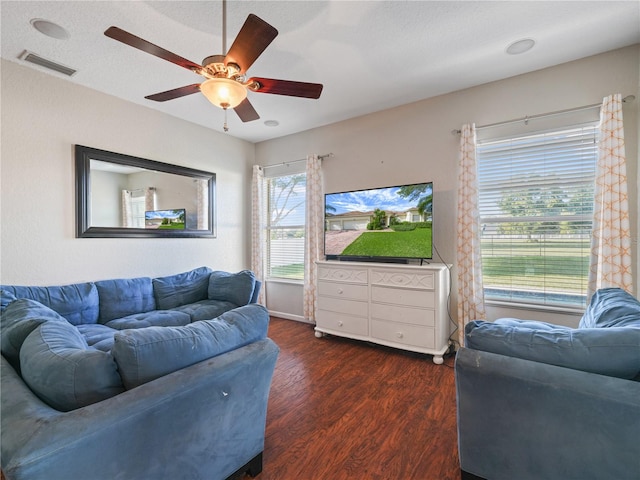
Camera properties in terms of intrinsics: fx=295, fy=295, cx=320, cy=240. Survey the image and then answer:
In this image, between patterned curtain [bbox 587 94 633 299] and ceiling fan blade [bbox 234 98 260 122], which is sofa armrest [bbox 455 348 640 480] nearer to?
patterned curtain [bbox 587 94 633 299]

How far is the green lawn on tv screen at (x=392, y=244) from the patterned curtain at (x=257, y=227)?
1.56m

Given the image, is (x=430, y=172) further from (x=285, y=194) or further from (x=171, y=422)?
(x=171, y=422)

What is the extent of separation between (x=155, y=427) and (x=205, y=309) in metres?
2.22

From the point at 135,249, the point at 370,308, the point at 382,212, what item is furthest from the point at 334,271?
the point at 135,249

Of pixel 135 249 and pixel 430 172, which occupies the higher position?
pixel 430 172

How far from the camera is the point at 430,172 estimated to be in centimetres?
333

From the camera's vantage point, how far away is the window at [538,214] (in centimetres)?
264

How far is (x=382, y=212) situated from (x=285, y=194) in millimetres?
1761

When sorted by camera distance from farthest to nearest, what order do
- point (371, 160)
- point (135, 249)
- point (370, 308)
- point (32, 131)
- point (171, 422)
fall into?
point (371, 160) → point (135, 249) → point (370, 308) → point (32, 131) → point (171, 422)

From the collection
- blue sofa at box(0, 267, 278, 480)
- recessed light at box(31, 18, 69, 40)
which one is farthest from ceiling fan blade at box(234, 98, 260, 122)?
blue sofa at box(0, 267, 278, 480)

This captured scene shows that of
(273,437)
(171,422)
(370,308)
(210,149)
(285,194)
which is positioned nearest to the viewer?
(171,422)

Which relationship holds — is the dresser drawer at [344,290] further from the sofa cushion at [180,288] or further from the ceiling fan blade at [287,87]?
the ceiling fan blade at [287,87]

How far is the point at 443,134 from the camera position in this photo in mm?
3238

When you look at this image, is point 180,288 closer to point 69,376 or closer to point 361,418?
point 361,418
